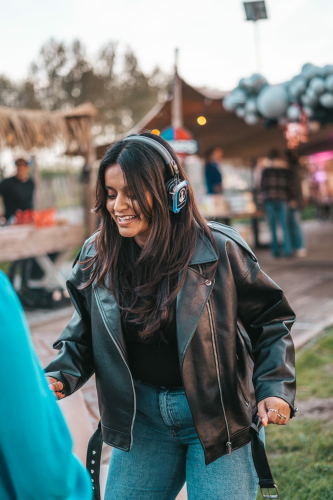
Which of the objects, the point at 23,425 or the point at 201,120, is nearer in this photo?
the point at 23,425

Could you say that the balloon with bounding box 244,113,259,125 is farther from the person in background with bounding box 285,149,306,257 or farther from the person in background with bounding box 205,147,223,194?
Answer: the person in background with bounding box 285,149,306,257

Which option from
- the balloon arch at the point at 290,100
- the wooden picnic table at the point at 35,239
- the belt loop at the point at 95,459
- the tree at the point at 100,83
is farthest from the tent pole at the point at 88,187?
the tree at the point at 100,83

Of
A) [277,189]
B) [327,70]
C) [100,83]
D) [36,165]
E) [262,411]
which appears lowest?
[262,411]

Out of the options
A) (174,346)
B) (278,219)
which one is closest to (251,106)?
(278,219)

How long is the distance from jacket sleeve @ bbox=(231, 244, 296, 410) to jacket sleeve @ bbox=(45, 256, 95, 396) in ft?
1.97

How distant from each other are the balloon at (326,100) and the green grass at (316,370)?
401cm

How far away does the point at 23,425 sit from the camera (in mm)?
694

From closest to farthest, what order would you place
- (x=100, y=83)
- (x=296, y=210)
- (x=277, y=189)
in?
(x=277, y=189), (x=296, y=210), (x=100, y=83)

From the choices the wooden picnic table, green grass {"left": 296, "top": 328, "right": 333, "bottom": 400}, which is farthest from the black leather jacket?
the wooden picnic table

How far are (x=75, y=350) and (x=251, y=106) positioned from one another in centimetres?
735

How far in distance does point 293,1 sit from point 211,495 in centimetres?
962

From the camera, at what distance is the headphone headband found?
1.62 metres

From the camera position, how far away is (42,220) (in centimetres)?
725

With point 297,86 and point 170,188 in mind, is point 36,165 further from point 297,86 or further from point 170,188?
point 170,188
